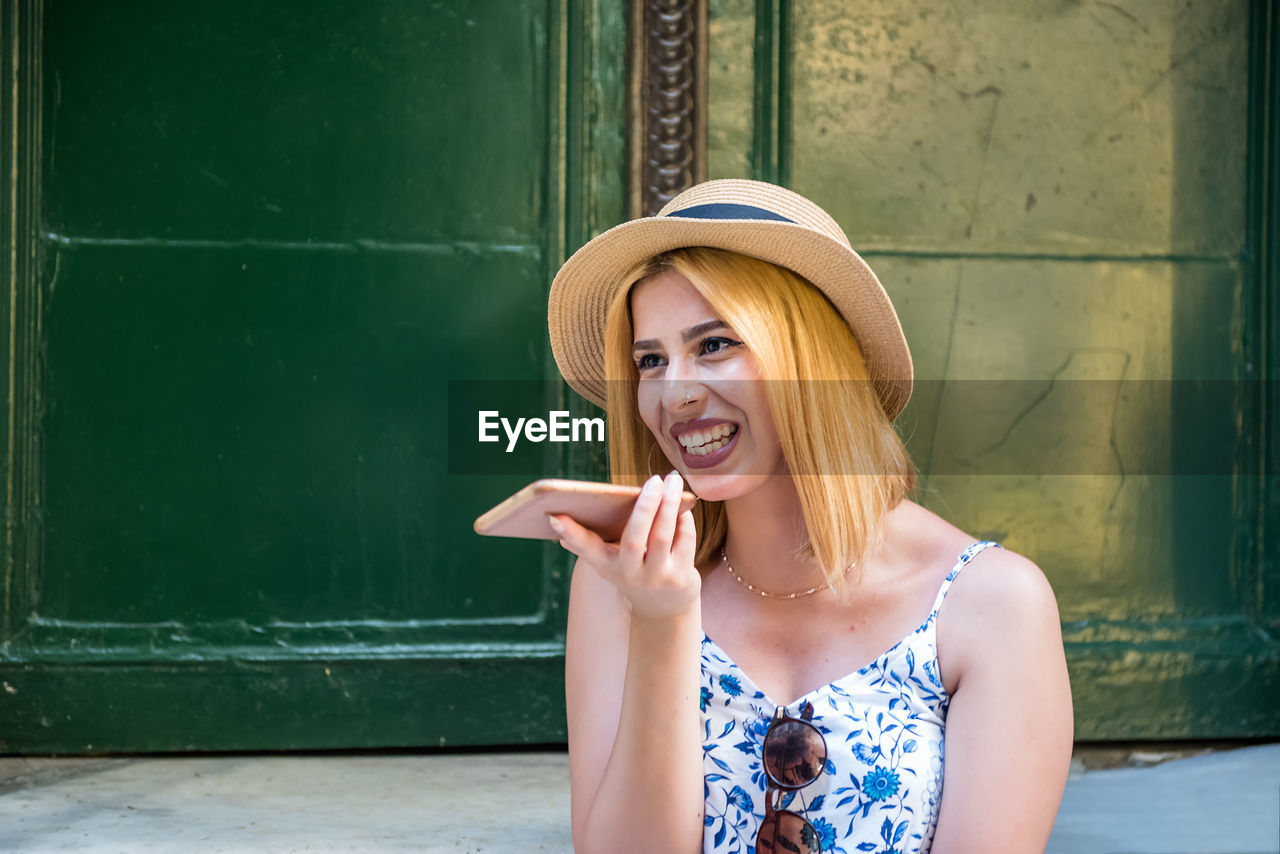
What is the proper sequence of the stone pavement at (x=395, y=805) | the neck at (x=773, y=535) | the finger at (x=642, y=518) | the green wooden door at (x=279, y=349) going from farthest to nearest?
the green wooden door at (x=279, y=349)
the stone pavement at (x=395, y=805)
the neck at (x=773, y=535)
the finger at (x=642, y=518)

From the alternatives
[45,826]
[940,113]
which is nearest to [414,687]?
[45,826]

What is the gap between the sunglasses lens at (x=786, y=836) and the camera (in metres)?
1.82

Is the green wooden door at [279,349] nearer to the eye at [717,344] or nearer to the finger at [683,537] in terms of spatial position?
the eye at [717,344]

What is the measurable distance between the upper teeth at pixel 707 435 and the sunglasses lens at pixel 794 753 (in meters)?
0.47

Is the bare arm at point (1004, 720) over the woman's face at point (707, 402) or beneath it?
beneath

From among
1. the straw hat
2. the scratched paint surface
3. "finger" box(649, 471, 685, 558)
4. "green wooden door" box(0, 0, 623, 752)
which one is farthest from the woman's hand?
the scratched paint surface

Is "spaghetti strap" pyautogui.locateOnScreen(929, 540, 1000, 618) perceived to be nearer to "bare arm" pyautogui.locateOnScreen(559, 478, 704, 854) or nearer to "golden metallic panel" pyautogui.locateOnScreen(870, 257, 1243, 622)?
"bare arm" pyautogui.locateOnScreen(559, 478, 704, 854)

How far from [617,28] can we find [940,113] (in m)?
0.93

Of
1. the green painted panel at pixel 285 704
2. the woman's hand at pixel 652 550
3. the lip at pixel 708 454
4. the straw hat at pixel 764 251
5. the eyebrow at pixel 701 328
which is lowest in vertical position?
the green painted panel at pixel 285 704

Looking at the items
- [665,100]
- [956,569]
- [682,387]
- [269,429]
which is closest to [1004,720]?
[956,569]

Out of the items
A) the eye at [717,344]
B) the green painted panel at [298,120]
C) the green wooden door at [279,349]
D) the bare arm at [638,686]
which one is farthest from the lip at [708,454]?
the green painted panel at [298,120]

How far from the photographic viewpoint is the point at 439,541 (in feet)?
10.5

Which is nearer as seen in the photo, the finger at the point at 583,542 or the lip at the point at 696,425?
Answer: the finger at the point at 583,542

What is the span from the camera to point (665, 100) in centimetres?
319
